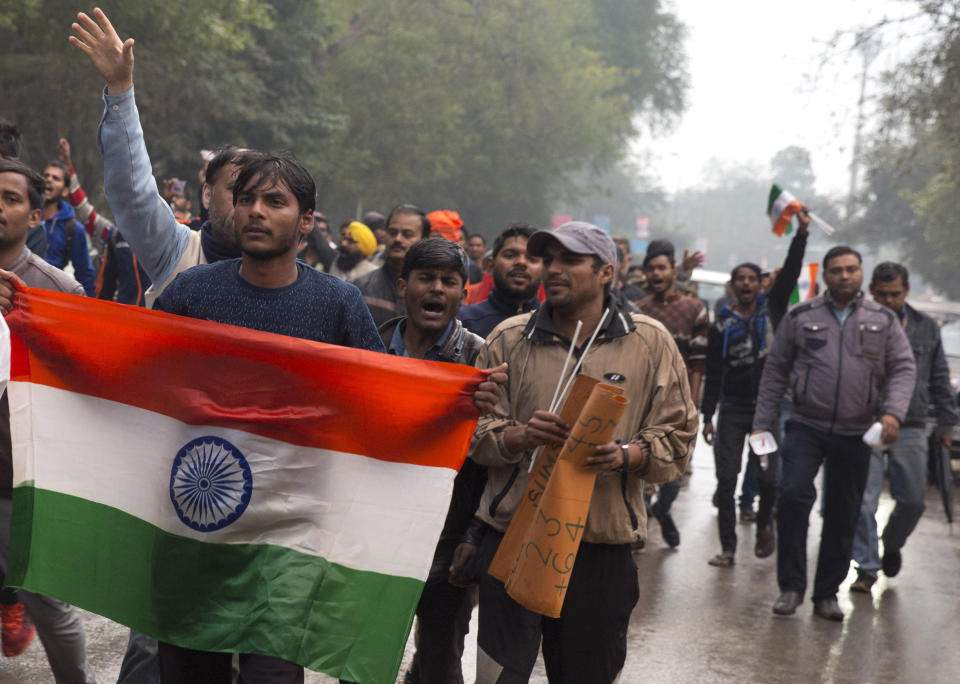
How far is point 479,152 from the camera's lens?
147ft

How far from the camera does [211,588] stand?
3.69 m

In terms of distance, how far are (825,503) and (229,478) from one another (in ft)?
14.8

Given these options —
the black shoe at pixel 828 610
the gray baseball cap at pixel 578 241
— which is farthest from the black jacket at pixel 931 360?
the gray baseball cap at pixel 578 241

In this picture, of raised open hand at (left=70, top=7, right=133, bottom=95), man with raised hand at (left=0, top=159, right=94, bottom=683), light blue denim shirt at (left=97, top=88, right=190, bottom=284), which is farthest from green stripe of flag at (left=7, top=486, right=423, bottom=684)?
raised open hand at (left=70, top=7, right=133, bottom=95)

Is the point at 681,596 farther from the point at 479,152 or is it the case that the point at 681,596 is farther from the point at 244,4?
the point at 479,152

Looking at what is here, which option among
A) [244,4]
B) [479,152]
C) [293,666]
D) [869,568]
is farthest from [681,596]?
[479,152]

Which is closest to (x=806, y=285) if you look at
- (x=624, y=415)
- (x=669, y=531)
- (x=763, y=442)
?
(x=669, y=531)

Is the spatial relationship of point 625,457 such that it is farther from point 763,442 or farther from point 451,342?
point 763,442

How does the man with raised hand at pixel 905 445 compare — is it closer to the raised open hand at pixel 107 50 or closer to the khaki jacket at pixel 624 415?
the khaki jacket at pixel 624 415

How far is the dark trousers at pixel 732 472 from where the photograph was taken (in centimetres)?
863

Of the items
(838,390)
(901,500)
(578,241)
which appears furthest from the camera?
(901,500)

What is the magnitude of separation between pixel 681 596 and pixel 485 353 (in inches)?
149

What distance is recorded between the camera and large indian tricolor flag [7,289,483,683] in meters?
3.71

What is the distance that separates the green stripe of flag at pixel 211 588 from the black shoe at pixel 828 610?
162 inches
